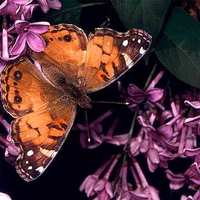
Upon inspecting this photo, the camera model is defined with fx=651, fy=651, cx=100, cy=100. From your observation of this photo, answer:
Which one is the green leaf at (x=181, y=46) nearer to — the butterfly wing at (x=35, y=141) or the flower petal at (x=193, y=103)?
the flower petal at (x=193, y=103)

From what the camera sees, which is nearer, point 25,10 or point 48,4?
point 25,10

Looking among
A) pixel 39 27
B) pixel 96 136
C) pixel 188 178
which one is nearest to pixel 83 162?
pixel 96 136

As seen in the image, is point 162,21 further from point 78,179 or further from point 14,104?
point 78,179

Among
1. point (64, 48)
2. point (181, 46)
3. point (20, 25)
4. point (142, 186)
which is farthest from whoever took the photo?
point (142, 186)

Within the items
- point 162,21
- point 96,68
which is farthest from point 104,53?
point 162,21

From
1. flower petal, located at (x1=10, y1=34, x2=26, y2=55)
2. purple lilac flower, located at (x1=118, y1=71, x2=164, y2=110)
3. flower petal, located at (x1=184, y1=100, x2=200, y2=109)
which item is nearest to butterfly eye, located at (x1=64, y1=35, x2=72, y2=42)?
flower petal, located at (x1=10, y1=34, x2=26, y2=55)

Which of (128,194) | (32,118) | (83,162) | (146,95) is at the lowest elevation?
(83,162)

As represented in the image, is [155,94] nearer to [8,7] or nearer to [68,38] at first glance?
[68,38]
